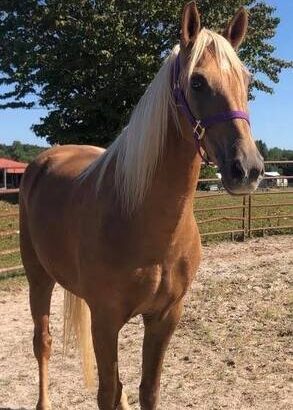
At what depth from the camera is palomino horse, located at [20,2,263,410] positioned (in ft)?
Result: 6.22

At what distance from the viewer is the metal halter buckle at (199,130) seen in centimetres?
192

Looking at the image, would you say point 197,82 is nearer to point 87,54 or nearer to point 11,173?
point 87,54

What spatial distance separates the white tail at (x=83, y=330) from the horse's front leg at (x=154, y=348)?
0.59 m

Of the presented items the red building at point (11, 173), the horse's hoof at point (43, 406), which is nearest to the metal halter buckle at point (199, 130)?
the horse's hoof at point (43, 406)

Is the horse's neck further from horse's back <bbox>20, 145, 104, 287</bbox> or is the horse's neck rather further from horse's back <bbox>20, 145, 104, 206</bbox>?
horse's back <bbox>20, 145, 104, 206</bbox>

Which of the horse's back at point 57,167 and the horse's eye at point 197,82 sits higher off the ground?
the horse's eye at point 197,82

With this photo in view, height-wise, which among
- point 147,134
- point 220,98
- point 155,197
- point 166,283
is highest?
point 220,98

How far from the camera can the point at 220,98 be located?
1884 millimetres

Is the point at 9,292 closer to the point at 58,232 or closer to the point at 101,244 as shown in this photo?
the point at 58,232

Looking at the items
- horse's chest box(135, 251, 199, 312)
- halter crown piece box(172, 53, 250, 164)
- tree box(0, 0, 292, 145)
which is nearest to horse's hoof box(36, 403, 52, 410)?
horse's chest box(135, 251, 199, 312)

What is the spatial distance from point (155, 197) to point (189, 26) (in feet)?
2.32

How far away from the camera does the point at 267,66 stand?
19531 millimetres

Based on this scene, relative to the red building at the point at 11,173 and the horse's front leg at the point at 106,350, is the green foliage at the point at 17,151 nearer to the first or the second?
the red building at the point at 11,173

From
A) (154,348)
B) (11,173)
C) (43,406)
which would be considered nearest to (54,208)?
(154,348)
